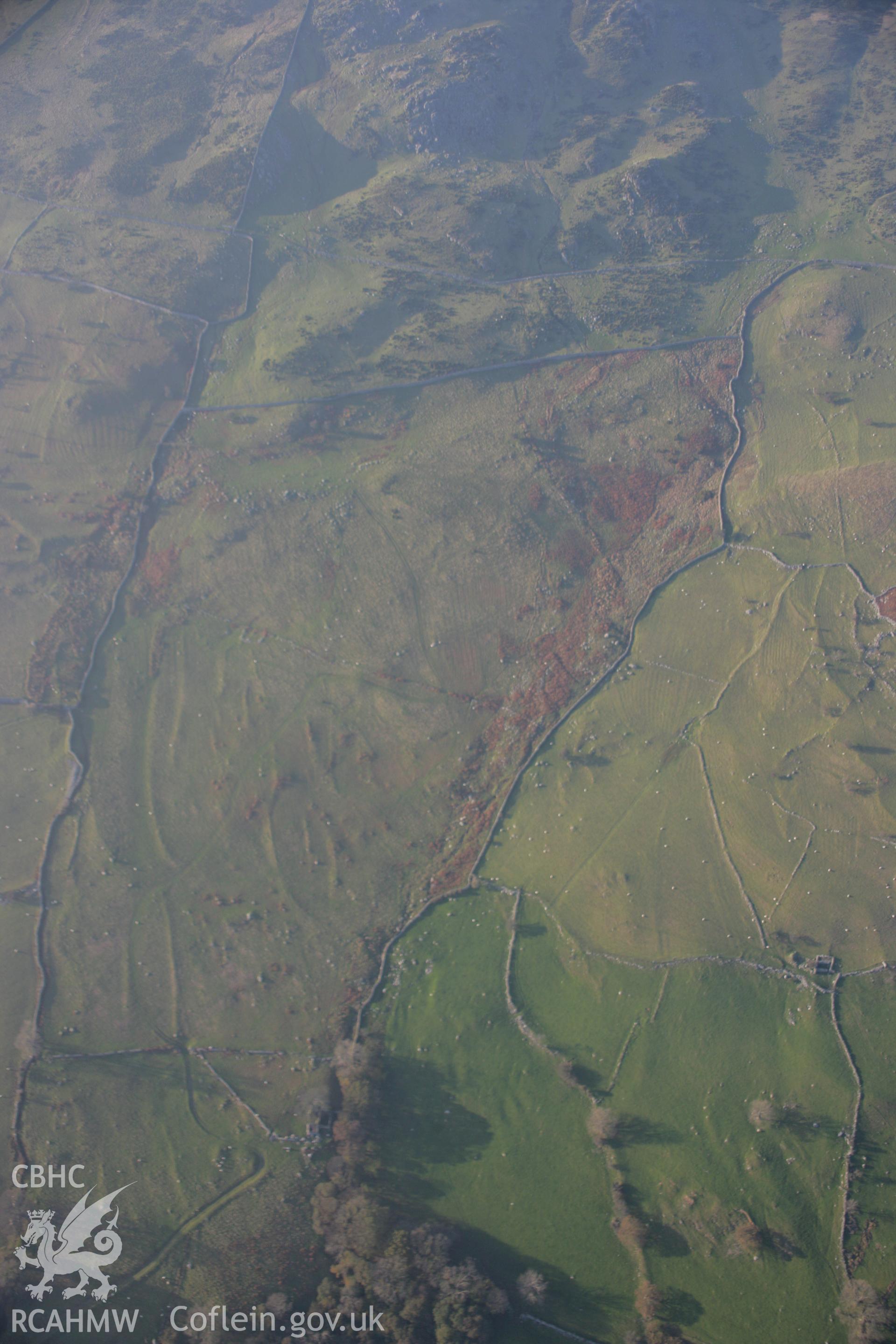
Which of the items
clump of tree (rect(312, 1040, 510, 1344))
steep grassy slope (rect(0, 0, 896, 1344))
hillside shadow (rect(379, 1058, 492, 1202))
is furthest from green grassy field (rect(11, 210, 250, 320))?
clump of tree (rect(312, 1040, 510, 1344))

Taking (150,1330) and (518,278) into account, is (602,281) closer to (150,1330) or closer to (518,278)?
(518,278)

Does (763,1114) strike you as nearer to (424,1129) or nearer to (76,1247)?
(424,1129)

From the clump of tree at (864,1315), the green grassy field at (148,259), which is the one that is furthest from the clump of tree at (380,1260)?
the green grassy field at (148,259)

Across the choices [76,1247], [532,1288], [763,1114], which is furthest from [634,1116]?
[76,1247]

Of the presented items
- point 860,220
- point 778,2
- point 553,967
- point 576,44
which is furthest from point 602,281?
point 553,967

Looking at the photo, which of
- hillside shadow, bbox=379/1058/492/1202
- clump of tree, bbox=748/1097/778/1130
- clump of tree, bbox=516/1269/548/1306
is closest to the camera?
clump of tree, bbox=516/1269/548/1306

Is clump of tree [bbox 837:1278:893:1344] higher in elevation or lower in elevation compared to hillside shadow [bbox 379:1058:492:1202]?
lower

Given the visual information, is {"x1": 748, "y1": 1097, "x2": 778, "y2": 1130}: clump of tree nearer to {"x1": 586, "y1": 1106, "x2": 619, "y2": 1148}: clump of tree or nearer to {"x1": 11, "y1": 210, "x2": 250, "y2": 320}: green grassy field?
{"x1": 586, "y1": 1106, "x2": 619, "y2": 1148}: clump of tree

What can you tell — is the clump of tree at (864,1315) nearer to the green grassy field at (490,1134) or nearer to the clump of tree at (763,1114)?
the clump of tree at (763,1114)
